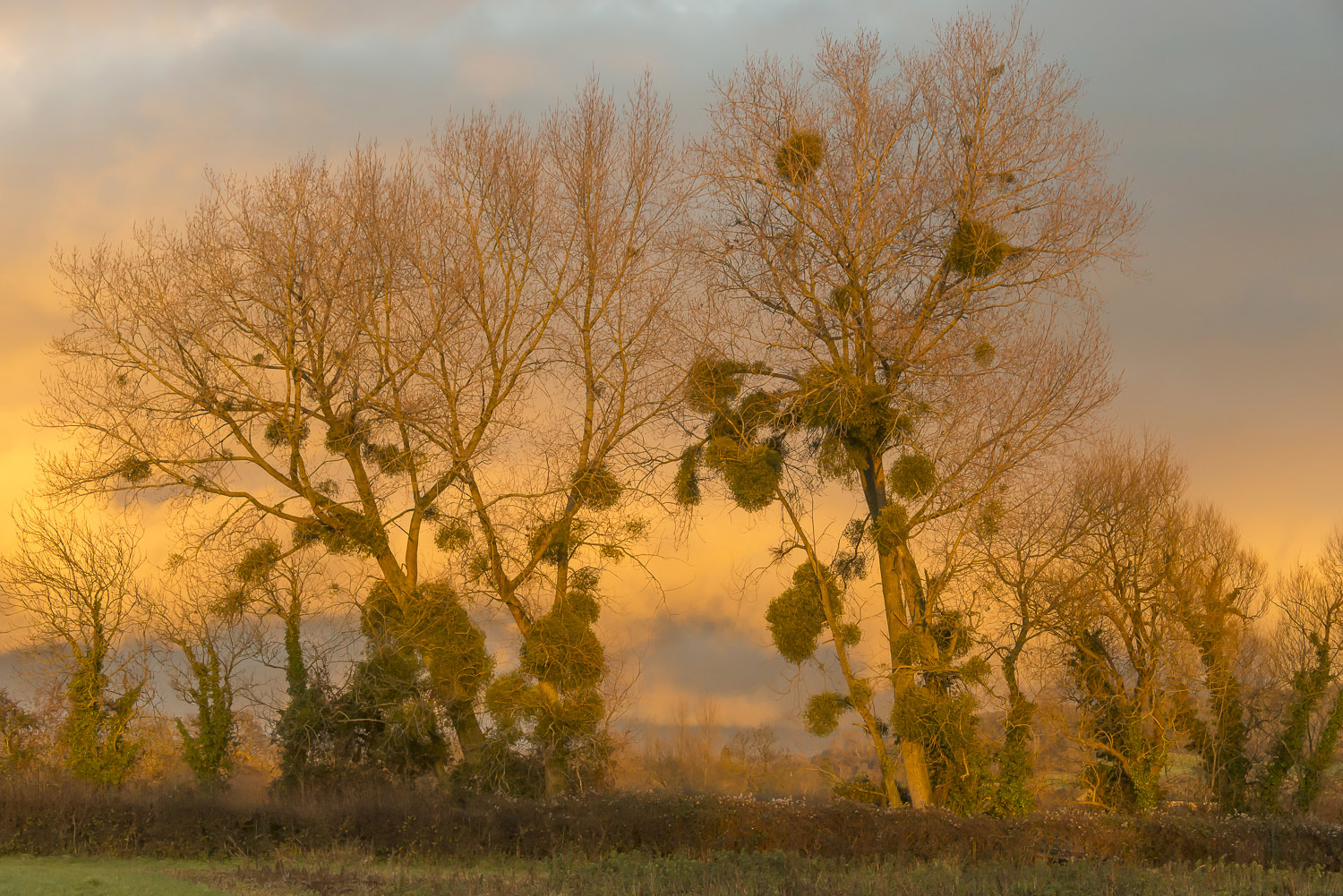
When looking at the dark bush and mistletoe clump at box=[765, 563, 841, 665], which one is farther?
mistletoe clump at box=[765, 563, 841, 665]

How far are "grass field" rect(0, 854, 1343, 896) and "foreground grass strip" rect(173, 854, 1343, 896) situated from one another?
0.02m

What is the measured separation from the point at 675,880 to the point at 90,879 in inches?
230

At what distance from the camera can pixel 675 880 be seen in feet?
35.5

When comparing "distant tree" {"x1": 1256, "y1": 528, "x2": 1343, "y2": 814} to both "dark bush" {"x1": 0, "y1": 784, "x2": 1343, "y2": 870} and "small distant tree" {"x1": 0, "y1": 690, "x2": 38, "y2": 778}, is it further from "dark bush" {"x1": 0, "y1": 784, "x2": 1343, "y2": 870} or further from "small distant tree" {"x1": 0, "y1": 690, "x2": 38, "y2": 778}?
"small distant tree" {"x1": 0, "y1": 690, "x2": 38, "y2": 778}

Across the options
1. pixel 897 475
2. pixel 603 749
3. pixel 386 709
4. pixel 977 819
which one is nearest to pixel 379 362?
pixel 386 709

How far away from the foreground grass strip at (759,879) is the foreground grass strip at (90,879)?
1.61 feet

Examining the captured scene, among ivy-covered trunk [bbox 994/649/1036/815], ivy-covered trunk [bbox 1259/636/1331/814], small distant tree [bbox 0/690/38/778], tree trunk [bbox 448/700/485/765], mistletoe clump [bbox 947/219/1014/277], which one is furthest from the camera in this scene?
ivy-covered trunk [bbox 1259/636/1331/814]

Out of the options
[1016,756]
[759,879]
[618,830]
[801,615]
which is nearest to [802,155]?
[801,615]

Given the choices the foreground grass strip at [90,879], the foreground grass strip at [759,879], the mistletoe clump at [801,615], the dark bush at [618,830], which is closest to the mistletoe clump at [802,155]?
the mistletoe clump at [801,615]

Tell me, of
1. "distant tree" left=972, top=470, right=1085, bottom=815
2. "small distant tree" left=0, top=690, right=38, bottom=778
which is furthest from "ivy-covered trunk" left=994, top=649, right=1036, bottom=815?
"small distant tree" left=0, top=690, right=38, bottom=778

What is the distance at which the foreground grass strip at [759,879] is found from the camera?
32.2 ft

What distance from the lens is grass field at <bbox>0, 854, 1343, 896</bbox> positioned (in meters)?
9.84

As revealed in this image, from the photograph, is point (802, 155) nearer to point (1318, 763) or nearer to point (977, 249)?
point (977, 249)

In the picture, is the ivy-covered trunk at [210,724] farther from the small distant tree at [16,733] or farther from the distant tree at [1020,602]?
the distant tree at [1020,602]
